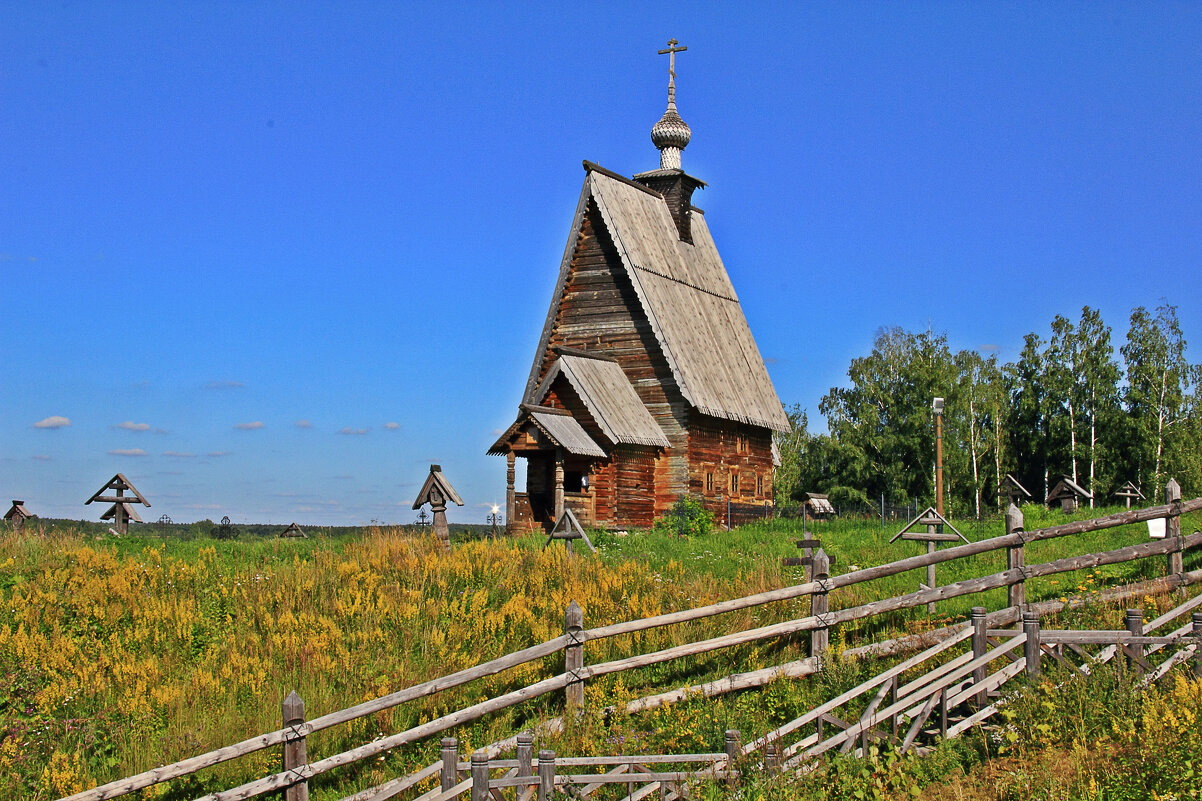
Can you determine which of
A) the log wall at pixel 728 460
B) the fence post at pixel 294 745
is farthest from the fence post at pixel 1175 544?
the log wall at pixel 728 460

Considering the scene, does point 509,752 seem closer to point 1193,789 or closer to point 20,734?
point 20,734

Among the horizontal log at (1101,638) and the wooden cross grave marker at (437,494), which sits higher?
the wooden cross grave marker at (437,494)

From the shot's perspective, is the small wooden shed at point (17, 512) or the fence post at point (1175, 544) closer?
the fence post at point (1175, 544)

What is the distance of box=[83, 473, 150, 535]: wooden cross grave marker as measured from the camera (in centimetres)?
2323

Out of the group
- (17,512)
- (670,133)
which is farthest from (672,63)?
(17,512)

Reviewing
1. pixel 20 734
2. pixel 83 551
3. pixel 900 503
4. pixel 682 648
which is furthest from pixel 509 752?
pixel 900 503

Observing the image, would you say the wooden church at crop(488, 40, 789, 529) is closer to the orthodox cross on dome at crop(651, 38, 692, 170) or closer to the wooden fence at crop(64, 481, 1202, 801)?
the orthodox cross on dome at crop(651, 38, 692, 170)

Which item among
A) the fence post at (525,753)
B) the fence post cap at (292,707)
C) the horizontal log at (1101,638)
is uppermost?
the horizontal log at (1101,638)

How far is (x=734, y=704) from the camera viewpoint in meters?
11.2

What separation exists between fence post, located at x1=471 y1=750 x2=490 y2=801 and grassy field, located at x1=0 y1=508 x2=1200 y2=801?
2.06 m

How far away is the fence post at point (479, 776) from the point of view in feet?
25.0

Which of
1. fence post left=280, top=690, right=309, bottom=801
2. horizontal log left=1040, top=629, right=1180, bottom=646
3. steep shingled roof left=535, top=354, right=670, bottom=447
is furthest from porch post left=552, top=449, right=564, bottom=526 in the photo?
fence post left=280, top=690, right=309, bottom=801

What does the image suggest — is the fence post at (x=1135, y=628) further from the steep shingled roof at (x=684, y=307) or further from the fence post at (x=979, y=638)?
the steep shingled roof at (x=684, y=307)

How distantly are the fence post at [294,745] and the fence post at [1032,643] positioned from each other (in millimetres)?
6816
